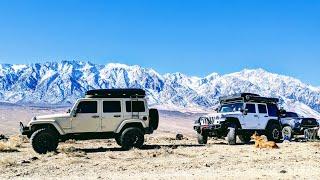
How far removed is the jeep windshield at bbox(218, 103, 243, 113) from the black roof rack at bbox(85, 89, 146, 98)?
5.87 metres

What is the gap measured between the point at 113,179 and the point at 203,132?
11897mm

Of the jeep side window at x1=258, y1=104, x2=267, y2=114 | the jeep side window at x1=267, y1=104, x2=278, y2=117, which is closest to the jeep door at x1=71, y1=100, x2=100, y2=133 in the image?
the jeep side window at x1=258, y1=104, x2=267, y2=114

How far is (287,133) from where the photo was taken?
26875 mm

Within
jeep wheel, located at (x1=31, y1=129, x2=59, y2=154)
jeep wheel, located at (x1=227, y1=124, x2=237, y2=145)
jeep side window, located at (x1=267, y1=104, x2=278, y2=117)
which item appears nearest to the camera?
jeep wheel, located at (x1=31, y1=129, x2=59, y2=154)

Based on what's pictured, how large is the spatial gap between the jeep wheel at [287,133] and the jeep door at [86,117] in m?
10.4

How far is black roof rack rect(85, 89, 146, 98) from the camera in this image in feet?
68.1

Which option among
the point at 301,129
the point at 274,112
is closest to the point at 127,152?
the point at 274,112

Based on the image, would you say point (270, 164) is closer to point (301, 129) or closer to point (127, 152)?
point (127, 152)

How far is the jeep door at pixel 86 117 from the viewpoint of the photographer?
66.8 ft

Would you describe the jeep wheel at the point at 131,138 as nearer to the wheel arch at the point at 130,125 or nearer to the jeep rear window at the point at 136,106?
the wheel arch at the point at 130,125

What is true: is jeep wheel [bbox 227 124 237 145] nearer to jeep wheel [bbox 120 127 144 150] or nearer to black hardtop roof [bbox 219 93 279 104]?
black hardtop roof [bbox 219 93 279 104]

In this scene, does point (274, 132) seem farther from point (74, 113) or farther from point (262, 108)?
point (74, 113)

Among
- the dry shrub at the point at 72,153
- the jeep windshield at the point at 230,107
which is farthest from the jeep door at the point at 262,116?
the dry shrub at the point at 72,153

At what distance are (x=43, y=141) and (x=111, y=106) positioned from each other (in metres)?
2.97
